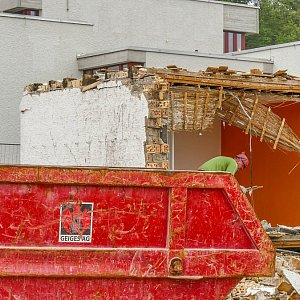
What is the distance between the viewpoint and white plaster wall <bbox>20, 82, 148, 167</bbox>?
15.9 meters

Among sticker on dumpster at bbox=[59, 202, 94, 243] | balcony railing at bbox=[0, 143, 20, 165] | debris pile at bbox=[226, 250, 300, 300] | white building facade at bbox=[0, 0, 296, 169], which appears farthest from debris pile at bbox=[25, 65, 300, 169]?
balcony railing at bbox=[0, 143, 20, 165]

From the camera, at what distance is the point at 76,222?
8555mm

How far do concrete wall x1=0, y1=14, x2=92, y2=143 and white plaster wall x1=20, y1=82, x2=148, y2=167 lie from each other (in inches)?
231

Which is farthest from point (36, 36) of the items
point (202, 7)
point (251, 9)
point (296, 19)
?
point (296, 19)

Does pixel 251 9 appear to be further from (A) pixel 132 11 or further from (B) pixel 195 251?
(B) pixel 195 251

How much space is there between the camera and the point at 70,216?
336 inches

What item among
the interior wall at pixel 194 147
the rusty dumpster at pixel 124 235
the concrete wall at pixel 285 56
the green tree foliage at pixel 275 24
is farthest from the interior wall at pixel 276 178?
the green tree foliage at pixel 275 24

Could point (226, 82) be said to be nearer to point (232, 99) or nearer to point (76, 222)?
point (232, 99)

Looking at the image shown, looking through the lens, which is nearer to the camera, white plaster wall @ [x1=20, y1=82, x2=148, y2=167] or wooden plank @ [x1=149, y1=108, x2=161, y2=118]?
wooden plank @ [x1=149, y1=108, x2=161, y2=118]

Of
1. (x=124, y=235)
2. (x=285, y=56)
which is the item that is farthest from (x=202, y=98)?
(x=285, y=56)

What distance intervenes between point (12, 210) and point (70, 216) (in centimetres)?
50

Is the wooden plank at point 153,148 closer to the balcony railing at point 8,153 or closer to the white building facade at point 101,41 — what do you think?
the white building facade at point 101,41

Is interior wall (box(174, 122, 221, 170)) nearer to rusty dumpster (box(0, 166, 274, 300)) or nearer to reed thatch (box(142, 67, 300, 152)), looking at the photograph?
reed thatch (box(142, 67, 300, 152))

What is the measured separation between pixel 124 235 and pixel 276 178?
11.2 metres
